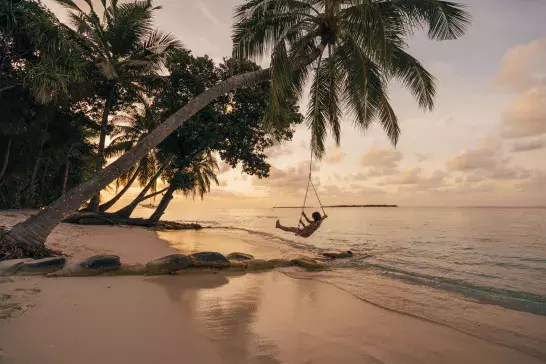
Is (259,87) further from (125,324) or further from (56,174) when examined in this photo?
(125,324)

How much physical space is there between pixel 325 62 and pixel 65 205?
8.83 meters

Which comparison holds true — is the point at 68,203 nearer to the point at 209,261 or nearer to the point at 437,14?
the point at 209,261

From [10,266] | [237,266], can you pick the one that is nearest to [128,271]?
[10,266]

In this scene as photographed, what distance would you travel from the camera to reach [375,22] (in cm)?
736

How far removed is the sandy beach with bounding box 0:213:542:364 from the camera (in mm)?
3066

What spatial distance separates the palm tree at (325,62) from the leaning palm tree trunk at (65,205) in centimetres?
2

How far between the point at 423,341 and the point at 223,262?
177 inches

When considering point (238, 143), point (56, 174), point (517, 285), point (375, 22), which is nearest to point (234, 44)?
point (375, 22)

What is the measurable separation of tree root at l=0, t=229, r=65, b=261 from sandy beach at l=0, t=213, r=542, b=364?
1.39 m

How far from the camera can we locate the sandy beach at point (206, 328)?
3.07m

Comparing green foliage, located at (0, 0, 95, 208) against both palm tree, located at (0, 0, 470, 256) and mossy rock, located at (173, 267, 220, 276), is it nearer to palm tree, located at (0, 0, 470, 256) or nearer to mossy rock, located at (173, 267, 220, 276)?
palm tree, located at (0, 0, 470, 256)

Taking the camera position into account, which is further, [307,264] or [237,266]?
[307,264]

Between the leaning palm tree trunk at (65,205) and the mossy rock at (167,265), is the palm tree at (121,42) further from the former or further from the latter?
the mossy rock at (167,265)

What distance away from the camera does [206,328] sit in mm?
3721
